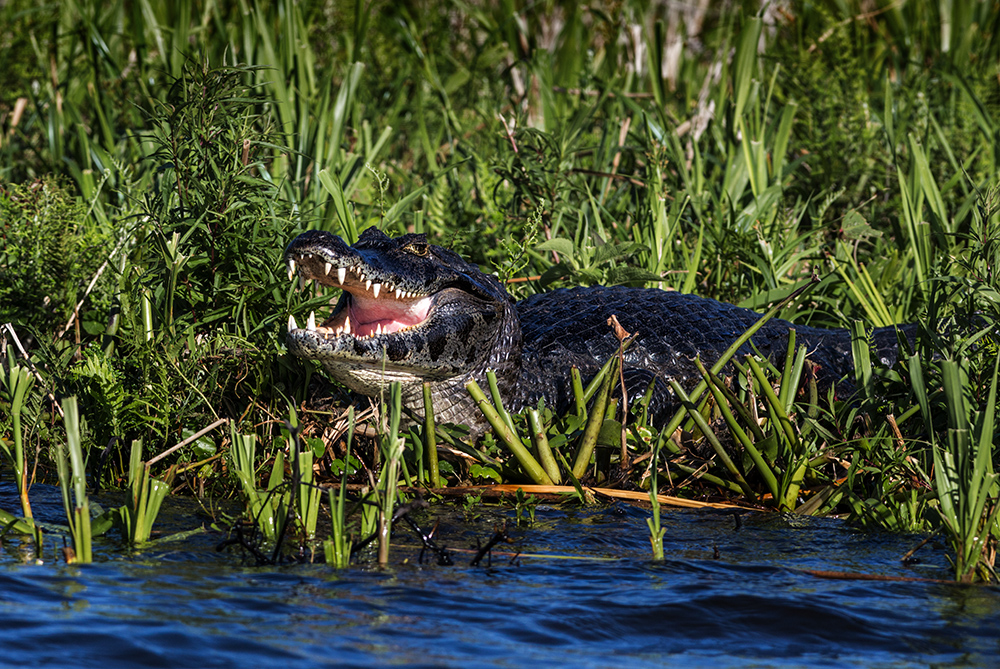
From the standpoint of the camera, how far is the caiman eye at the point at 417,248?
11.7 ft

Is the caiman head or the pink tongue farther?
the pink tongue

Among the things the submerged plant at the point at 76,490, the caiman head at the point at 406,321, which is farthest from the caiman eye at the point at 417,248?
the submerged plant at the point at 76,490

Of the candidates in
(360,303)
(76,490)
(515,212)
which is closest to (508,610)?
(76,490)

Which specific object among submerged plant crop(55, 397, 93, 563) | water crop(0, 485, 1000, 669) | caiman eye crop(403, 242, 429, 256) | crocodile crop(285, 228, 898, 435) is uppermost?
caiman eye crop(403, 242, 429, 256)

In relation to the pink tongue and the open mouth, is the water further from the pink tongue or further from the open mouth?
the pink tongue

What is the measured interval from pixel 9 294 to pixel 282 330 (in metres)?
1.27

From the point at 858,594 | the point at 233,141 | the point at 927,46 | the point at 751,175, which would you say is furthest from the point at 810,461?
the point at 927,46

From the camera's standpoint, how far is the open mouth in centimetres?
320

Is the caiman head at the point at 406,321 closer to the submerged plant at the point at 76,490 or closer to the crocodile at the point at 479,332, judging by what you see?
the crocodile at the point at 479,332

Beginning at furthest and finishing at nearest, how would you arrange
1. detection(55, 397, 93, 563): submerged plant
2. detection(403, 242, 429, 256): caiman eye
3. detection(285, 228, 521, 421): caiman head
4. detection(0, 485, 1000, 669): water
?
detection(403, 242, 429, 256): caiman eye
detection(285, 228, 521, 421): caiman head
detection(55, 397, 93, 563): submerged plant
detection(0, 485, 1000, 669): water

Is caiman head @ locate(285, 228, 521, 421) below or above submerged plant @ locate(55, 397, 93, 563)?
above

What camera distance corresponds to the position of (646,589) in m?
2.32

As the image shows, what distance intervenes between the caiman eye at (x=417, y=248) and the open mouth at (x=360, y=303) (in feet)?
0.51

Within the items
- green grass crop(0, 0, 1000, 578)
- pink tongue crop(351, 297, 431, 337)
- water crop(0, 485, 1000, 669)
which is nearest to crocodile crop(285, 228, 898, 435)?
pink tongue crop(351, 297, 431, 337)
